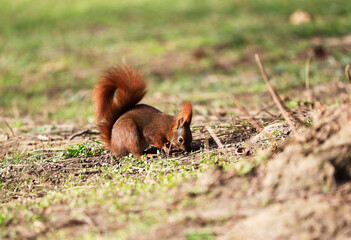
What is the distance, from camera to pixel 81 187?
2.87m

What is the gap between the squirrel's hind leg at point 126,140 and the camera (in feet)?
11.4

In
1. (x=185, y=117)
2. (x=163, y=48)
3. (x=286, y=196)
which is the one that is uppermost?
(x=163, y=48)

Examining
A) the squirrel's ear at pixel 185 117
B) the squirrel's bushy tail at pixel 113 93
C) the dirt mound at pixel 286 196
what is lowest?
the dirt mound at pixel 286 196

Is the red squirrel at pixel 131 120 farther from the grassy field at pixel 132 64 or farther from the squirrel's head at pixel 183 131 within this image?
the grassy field at pixel 132 64

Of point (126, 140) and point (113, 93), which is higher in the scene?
point (113, 93)

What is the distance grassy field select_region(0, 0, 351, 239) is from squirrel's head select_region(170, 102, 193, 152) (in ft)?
0.44

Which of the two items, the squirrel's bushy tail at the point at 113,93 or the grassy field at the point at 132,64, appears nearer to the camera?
the grassy field at the point at 132,64

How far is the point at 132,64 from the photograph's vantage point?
30.7 ft

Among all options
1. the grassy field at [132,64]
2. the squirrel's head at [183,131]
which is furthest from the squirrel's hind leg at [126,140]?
the squirrel's head at [183,131]

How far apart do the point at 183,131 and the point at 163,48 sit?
6.74 m

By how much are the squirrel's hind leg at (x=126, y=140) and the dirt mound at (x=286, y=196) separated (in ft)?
3.71

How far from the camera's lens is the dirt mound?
190cm

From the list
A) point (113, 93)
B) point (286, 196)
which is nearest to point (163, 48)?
point (113, 93)

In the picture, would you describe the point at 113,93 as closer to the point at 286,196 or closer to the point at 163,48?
the point at 286,196
